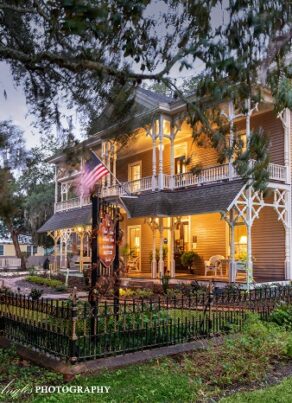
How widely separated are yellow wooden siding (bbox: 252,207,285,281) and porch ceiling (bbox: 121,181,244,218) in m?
3.09

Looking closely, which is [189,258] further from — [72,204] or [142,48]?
[142,48]

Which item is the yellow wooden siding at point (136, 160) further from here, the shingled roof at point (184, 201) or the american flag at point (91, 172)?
the american flag at point (91, 172)

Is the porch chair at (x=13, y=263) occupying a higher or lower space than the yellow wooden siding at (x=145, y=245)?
lower

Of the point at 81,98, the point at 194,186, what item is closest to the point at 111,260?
the point at 81,98

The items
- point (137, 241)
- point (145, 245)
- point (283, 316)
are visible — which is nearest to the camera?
point (283, 316)

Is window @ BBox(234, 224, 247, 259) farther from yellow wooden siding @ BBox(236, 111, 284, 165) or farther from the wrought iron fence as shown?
the wrought iron fence

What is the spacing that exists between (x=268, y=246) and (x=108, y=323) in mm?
12448

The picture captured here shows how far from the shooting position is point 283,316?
8992 millimetres

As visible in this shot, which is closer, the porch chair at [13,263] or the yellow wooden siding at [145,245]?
the yellow wooden siding at [145,245]

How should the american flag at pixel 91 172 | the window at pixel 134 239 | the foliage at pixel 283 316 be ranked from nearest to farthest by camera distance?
1. the foliage at pixel 283 316
2. the american flag at pixel 91 172
3. the window at pixel 134 239

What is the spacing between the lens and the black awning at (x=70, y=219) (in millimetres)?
23761

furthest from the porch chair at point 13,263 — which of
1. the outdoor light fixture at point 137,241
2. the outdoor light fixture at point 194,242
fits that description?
the outdoor light fixture at point 194,242

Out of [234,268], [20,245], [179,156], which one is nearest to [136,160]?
[179,156]

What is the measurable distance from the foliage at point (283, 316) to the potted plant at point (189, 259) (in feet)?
38.1
